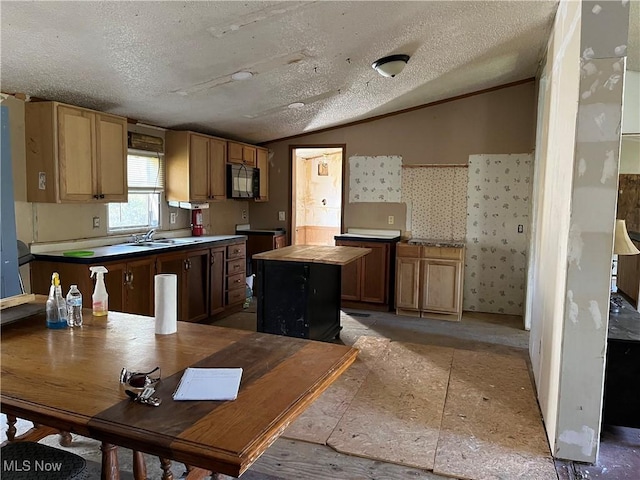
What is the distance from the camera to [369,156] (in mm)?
6227

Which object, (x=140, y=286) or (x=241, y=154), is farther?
(x=241, y=154)

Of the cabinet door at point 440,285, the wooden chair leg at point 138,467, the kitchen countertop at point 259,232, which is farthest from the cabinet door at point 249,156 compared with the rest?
the wooden chair leg at point 138,467

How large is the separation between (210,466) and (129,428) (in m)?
0.23

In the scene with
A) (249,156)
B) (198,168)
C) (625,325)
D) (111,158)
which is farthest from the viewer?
(249,156)

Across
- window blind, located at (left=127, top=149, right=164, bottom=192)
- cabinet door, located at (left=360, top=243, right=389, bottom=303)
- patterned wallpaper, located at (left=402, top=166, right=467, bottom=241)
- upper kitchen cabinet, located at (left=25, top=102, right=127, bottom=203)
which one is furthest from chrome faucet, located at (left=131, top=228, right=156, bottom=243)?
patterned wallpaper, located at (left=402, top=166, right=467, bottom=241)

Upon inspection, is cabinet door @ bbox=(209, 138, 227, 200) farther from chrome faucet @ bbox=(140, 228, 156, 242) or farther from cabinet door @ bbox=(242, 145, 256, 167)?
chrome faucet @ bbox=(140, 228, 156, 242)

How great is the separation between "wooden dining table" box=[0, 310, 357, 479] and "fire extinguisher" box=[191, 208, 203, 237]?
3.61 meters

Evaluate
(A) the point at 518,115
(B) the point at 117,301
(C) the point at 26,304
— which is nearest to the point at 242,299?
(B) the point at 117,301

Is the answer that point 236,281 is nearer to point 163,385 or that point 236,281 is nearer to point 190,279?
point 190,279

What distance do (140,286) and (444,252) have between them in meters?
3.34

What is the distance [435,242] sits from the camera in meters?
5.77

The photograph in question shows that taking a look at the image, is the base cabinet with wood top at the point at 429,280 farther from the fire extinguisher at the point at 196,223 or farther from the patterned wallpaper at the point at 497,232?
the fire extinguisher at the point at 196,223

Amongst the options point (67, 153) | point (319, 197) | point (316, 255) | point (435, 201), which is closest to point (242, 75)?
point (67, 153)

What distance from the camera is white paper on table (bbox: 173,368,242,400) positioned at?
1.27 meters
